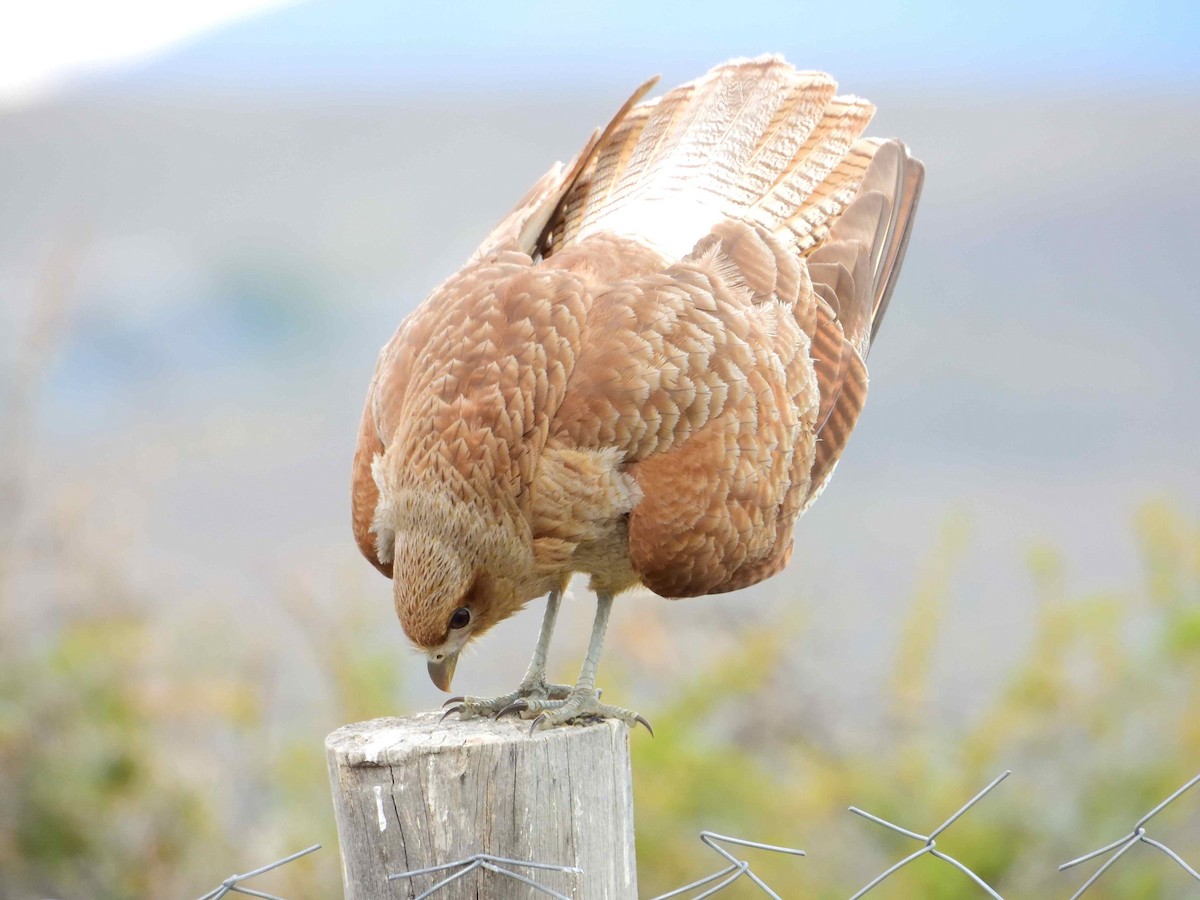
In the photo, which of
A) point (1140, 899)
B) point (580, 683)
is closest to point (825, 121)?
point (580, 683)

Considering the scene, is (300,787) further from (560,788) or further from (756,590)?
(560,788)

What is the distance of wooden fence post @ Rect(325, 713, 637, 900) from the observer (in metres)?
2.13

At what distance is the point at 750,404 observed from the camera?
10.3ft

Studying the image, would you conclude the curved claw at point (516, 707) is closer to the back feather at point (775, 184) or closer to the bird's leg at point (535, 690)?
the bird's leg at point (535, 690)

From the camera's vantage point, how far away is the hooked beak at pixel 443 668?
3018mm

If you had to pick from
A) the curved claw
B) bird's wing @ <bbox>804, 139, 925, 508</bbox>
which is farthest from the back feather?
the curved claw

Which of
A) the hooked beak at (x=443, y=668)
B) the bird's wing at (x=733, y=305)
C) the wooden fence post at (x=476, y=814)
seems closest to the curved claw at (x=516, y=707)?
the hooked beak at (x=443, y=668)

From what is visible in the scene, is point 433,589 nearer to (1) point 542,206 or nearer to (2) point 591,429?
(2) point 591,429

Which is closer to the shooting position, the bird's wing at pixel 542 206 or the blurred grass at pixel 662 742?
the bird's wing at pixel 542 206

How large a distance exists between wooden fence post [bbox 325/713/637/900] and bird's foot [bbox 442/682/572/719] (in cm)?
57

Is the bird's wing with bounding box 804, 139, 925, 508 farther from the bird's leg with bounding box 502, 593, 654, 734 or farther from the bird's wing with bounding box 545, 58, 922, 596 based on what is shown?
the bird's leg with bounding box 502, 593, 654, 734

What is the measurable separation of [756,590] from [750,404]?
3.27 m

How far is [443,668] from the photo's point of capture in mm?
3029

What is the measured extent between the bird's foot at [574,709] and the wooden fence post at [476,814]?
601mm
